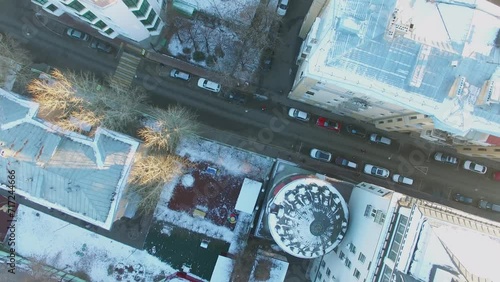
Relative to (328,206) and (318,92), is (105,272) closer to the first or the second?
(328,206)

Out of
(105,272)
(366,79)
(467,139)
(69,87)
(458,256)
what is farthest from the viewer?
(105,272)

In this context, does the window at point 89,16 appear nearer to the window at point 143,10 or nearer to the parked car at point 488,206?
the window at point 143,10

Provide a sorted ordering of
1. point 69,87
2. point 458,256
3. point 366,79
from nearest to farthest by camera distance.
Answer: point 458,256 → point 366,79 → point 69,87

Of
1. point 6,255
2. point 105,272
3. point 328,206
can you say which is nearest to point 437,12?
point 328,206

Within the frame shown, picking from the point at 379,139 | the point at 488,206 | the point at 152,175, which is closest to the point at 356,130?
the point at 379,139

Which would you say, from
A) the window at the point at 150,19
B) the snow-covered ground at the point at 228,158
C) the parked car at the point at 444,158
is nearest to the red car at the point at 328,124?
the snow-covered ground at the point at 228,158

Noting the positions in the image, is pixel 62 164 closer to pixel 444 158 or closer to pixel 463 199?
pixel 444 158
